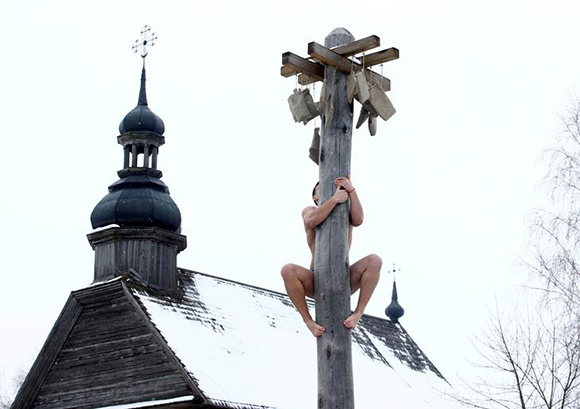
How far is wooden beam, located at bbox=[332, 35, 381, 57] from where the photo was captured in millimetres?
7016

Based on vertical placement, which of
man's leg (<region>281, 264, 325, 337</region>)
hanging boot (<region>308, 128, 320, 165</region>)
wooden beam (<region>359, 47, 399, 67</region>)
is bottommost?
man's leg (<region>281, 264, 325, 337</region>)

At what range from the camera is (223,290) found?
26281mm

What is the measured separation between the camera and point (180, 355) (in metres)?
21.1

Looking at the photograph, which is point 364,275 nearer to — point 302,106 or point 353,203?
point 353,203

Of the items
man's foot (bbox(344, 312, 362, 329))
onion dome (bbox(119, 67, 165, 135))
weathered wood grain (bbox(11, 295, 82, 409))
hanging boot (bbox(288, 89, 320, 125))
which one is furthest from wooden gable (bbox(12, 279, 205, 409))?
man's foot (bbox(344, 312, 362, 329))

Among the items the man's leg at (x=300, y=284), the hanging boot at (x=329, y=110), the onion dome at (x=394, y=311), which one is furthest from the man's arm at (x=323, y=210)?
the onion dome at (x=394, y=311)

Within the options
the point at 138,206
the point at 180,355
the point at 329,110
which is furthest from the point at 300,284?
the point at 138,206

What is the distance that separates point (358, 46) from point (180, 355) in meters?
14.8

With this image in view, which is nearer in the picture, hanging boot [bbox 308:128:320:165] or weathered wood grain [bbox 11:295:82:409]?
hanging boot [bbox 308:128:320:165]

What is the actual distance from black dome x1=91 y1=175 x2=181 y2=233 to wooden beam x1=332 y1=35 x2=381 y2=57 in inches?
712

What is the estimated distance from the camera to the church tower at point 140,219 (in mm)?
24469

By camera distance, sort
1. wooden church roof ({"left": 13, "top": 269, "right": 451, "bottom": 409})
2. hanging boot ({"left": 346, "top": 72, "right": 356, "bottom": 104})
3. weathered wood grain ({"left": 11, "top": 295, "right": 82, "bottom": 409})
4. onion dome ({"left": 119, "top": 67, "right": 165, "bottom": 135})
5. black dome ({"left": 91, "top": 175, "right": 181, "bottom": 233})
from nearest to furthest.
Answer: hanging boot ({"left": 346, "top": 72, "right": 356, "bottom": 104}) → wooden church roof ({"left": 13, "top": 269, "right": 451, "bottom": 409}) → weathered wood grain ({"left": 11, "top": 295, "right": 82, "bottom": 409}) → black dome ({"left": 91, "top": 175, "right": 181, "bottom": 233}) → onion dome ({"left": 119, "top": 67, "right": 165, "bottom": 135})

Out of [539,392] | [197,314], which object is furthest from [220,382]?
[539,392]

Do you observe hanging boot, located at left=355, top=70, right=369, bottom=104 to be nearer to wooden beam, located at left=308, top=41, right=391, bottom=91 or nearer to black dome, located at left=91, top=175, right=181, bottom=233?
wooden beam, located at left=308, top=41, right=391, bottom=91
